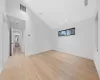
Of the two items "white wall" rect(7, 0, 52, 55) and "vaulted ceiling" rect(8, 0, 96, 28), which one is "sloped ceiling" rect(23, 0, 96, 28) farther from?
"white wall" rect(7, 0, 52, 55)

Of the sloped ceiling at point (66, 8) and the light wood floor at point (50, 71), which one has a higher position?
the sloped ceiling at point (66, 8)

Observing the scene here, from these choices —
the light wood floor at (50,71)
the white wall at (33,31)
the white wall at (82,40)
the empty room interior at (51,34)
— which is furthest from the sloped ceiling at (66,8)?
the light wood floor at (50,71)

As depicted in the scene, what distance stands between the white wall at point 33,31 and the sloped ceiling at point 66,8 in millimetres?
603

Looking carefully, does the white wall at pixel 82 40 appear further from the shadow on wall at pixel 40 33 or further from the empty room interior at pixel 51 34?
the shadow on wall at pixel 40 33

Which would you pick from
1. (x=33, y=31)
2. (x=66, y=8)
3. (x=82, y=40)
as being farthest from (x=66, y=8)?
(x=33, y=31)

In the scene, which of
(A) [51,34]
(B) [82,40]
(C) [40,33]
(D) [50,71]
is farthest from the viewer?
(A) [51,34]

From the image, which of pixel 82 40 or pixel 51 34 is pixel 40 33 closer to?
pixel 51 34

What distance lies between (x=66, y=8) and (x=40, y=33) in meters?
3.48

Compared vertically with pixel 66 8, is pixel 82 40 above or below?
below

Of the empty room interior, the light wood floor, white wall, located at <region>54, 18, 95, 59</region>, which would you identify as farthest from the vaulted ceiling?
the light wood floor

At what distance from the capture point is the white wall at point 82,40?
418 centimetres

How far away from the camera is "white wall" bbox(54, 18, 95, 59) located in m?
4.18

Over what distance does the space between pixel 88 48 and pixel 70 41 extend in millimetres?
1707

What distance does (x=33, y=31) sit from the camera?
626cm
